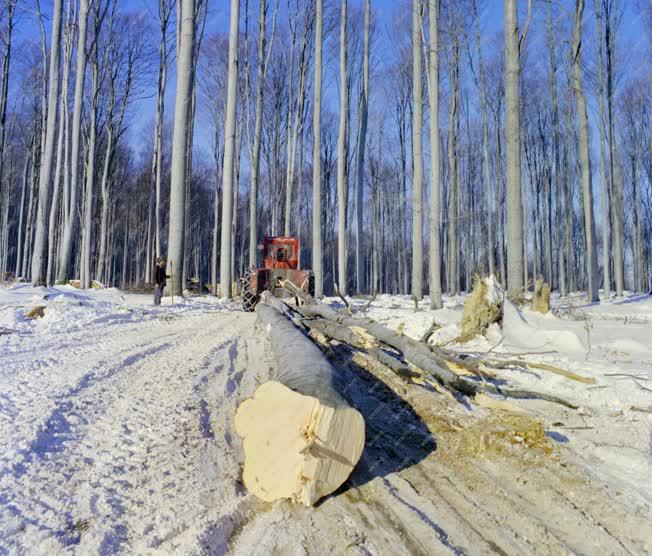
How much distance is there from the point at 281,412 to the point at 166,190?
37763 millimetres

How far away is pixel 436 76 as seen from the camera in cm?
1333

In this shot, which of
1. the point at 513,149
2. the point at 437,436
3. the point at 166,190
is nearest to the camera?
the point at 437,436

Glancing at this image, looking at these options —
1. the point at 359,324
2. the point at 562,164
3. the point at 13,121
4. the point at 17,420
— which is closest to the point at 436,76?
the point at 359,324

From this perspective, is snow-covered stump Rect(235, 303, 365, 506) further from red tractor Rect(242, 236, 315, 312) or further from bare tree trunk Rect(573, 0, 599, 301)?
bare tree trunk Rect(573, 0, 599, 301)

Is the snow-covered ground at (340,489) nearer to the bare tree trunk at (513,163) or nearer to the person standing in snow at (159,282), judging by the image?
the bare tree trunk at (513,163)

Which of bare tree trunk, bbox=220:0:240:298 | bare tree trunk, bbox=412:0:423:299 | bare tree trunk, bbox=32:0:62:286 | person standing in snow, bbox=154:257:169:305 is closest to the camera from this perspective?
person standing in snow, bbox=154:257:169:305

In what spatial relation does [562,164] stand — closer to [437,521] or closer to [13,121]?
[437,521]

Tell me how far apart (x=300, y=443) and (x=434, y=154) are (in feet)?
39.7

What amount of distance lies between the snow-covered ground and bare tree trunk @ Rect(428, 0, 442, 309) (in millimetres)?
7862

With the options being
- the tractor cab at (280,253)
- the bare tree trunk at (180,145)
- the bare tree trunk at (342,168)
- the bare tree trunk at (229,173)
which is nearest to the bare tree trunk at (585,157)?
the bare tree trunk at (342,168)

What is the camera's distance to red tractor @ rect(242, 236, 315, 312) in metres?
11.6

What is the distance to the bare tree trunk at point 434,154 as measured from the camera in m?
12.8

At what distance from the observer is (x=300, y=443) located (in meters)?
2.35

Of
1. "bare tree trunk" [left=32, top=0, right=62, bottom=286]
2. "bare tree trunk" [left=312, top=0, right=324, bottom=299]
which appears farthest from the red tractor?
"bare tree trunk" [left=32, top=0, right=62, bottom=286]
